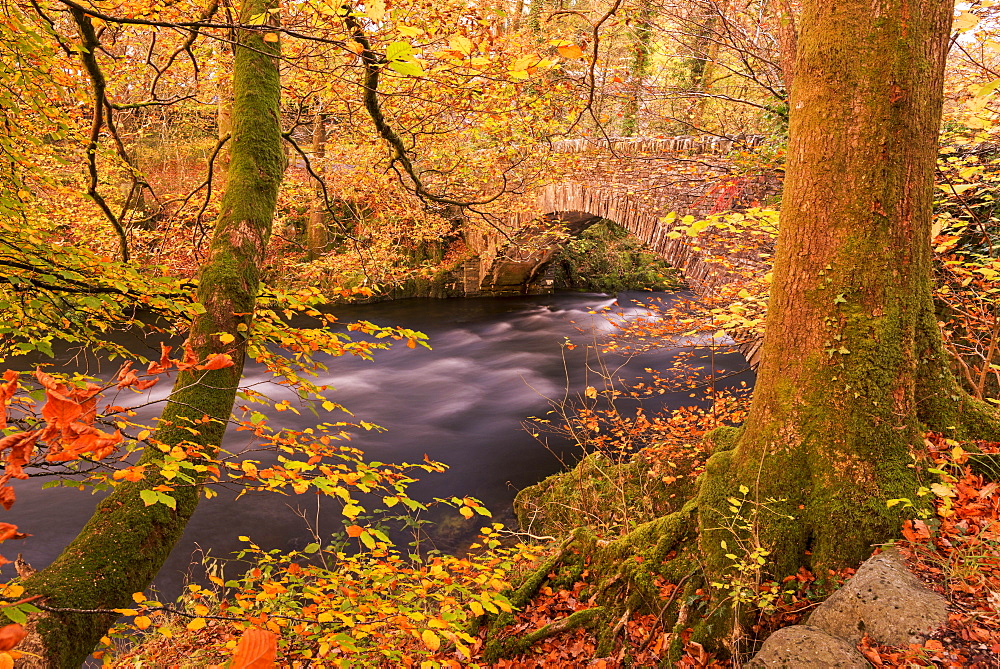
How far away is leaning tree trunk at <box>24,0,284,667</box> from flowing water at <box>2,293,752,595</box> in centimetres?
257

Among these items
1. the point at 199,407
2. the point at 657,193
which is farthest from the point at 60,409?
the point at 657,193

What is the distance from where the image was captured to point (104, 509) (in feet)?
7.92

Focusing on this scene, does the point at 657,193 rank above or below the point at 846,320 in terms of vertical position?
above

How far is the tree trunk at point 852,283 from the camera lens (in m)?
2.35

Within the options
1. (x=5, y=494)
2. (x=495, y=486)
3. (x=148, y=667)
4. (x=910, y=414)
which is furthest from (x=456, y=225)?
(x=5, y=494)

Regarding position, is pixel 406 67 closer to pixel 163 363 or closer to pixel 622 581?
pixel 163 363

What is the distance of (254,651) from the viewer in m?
0.82

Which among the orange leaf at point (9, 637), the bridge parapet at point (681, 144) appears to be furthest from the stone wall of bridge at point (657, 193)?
the orange leaf at point (9, 637)

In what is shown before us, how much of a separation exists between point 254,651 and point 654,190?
880 cm

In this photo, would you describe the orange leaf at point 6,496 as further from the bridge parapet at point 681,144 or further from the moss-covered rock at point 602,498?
the bridge parapet at point 681,144

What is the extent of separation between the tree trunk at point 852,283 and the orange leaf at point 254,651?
2220mm

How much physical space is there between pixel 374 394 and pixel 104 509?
327 inches

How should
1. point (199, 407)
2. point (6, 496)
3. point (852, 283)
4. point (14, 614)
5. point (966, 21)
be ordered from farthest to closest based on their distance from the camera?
1. point (199, 407)
2. point (852, 283)
3. point (14, 614)
4. point (966, 21)
5. point (6, 496)

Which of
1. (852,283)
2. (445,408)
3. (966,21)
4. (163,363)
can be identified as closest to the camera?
(966,21)
